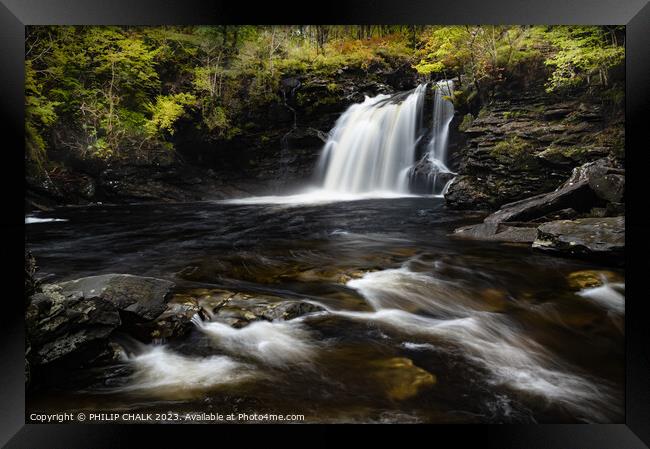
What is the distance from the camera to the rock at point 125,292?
2.35 m

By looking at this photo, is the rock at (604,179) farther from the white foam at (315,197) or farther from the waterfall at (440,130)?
the white foam at (315,197)

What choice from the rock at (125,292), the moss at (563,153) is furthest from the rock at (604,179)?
the rock at (125,292)

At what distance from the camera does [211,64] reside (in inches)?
117

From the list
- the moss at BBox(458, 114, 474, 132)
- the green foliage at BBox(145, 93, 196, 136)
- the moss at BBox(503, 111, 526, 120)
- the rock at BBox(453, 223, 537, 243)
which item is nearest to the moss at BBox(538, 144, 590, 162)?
Result: the moss at BBox(503, 111, 526, 120)

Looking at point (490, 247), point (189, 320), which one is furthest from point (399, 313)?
point (189, 320)

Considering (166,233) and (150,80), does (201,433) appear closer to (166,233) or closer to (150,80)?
(166,233)

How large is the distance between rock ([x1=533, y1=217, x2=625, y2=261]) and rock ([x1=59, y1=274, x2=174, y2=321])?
308 cm

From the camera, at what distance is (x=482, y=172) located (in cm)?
361

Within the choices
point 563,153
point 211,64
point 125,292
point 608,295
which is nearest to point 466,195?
point 563,153

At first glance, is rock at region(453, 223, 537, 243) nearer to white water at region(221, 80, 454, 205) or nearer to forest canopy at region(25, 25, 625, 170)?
white water at region(221, 80, 454, 205)

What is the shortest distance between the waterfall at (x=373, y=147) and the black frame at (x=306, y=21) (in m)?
1.71

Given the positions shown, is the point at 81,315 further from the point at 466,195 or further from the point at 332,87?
the point at 466,195

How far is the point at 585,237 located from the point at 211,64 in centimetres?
326

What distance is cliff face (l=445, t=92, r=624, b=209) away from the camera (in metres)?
2.57
